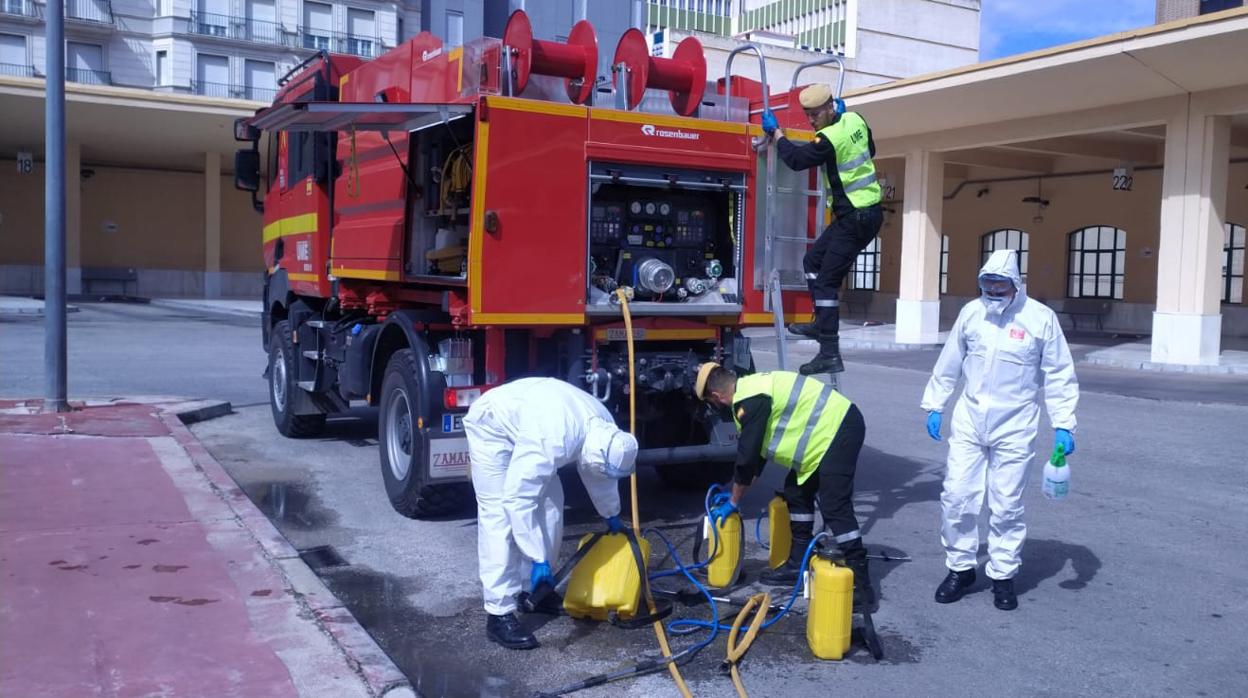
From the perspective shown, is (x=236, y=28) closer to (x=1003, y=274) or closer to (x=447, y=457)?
(x=447, y=457)

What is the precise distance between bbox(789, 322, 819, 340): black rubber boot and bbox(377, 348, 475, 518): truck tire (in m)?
2.37

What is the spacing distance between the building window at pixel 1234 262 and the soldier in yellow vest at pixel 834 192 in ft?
71.0

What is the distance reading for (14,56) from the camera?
161ft

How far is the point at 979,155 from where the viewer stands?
2616cm

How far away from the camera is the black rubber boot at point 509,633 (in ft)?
16.2

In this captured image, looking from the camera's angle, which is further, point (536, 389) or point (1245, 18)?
point (1245, 18)

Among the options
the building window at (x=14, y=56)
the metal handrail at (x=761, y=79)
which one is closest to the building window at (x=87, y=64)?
the building window at (x=14, y=56)

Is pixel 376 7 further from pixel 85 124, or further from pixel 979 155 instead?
pixel 979 155

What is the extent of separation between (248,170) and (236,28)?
4750 centimetres

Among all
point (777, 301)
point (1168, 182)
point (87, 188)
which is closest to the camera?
point (777, 301)

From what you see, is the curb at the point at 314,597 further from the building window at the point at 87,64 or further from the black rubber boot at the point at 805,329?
the building window at the point at 87,64

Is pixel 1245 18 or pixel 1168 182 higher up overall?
pixel 1245 18

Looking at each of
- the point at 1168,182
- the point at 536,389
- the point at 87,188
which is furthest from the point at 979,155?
the point at 87,188

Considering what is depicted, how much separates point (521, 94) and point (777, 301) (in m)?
2.04
